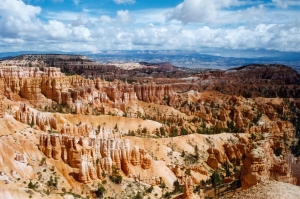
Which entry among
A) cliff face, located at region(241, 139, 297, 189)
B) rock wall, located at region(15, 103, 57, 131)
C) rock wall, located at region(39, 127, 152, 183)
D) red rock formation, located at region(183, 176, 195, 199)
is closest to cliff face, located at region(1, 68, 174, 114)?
rock wall, located at region(15, 103, 57, 131)

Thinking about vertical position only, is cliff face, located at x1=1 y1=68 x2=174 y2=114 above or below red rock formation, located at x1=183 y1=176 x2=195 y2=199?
above

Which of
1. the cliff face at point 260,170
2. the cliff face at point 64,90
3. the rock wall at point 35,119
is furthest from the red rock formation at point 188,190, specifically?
the cliff face at point 64,90

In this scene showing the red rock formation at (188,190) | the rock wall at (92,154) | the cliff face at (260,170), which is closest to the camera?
the cliff face at (260,170)

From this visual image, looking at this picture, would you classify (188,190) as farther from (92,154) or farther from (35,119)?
(35,119)

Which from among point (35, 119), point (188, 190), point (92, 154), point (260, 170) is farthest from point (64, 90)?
point (260, 170)

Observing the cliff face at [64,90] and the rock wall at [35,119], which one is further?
the cliff face at [64,90]

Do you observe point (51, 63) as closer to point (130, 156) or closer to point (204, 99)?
point (204, 99)

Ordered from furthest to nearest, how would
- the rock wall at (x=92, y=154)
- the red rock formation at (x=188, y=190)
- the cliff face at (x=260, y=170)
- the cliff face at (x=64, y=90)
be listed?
the cliff face at (x=64, y=90) → the rock wall at (x=92, y=154) → the red rock formation at (x=188, y=190) → the cliff face at (x=260, y=170)

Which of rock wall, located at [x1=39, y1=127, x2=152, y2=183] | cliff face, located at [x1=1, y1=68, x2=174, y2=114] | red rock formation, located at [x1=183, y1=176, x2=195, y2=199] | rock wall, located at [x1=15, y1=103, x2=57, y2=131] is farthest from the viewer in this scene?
cliff face, located at [x1=1, y1=68, x2=174, y2=114]

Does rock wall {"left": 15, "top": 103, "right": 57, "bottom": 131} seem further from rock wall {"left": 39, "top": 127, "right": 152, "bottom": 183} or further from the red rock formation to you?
the red rock formation

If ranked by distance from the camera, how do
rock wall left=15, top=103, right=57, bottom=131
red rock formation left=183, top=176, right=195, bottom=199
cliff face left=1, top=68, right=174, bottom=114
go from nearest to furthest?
red rock formation left=183, top=176, right=195, bottom=199, rock wall left=15, top=103, right=57, bottom=131, cliff face left=1, top=68, right=174, bottom=114

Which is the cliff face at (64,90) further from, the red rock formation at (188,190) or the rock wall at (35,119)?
the red rock formation at (188,190)

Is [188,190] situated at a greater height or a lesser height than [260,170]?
lesser
